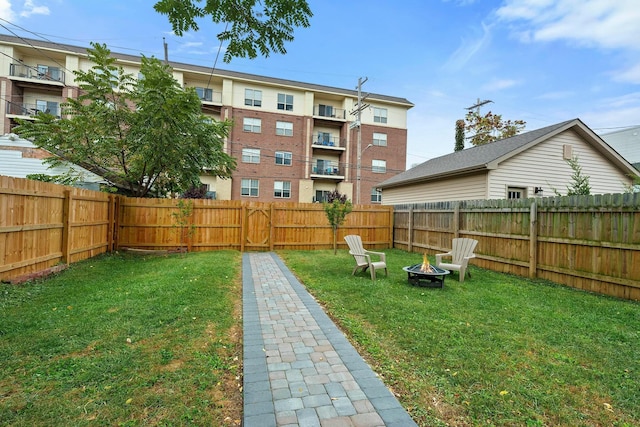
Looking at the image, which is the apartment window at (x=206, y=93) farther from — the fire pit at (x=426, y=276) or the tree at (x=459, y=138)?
the fire pit at (x=426, y=276)

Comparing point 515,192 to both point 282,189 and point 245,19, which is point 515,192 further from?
point 282,189

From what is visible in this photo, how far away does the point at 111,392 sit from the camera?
2496mm

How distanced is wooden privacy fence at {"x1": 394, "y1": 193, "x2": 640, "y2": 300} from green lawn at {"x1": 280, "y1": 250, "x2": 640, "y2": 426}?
552 millimetres

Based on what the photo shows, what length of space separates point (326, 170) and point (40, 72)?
73.6ft

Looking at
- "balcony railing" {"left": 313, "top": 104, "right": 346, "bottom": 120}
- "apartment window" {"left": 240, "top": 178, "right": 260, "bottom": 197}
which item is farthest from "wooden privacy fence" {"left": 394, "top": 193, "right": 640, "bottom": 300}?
"balcony railing" {"left": 313, "top": 104, "right": 346, "bottom": 120}

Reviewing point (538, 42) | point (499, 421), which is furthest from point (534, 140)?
point (499, 421)

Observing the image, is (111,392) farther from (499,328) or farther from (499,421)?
(499,328)

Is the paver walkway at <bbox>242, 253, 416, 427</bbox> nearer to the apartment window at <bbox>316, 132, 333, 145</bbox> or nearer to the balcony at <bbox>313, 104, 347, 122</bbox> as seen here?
the apartment window at <bbox>316, 132, 333, 145</bbox>

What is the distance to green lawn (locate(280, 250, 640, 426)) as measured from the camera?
2.43 m

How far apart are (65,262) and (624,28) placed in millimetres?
16276

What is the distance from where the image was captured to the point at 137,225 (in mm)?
10969

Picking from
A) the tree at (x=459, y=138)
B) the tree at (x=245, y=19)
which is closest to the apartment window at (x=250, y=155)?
the tree at (x=459, y=138)

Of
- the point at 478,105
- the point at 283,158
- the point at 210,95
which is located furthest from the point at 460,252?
the point at 478,105

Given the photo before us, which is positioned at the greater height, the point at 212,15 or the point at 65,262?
the point at 212,15
